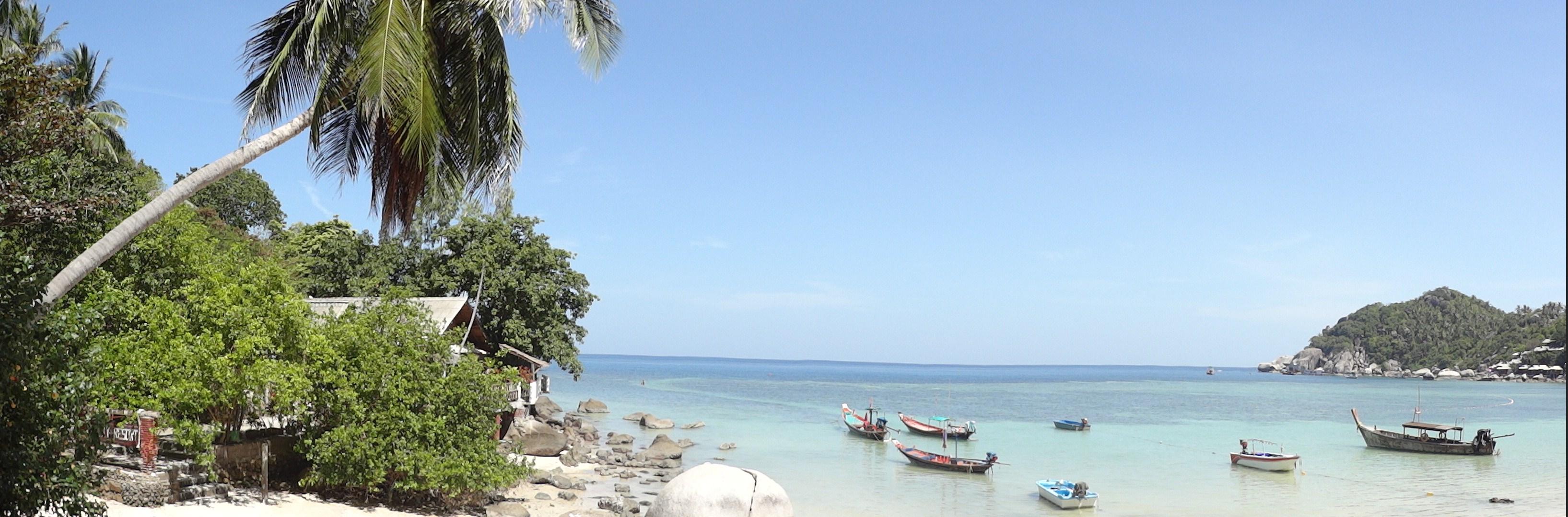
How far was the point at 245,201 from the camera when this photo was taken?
152ft

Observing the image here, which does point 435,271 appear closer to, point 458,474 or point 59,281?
point 458,474

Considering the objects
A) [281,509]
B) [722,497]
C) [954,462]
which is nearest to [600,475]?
[954,462]

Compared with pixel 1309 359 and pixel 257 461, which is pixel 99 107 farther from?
pixel 1309 359

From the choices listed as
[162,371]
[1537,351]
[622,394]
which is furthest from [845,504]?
[1537,351]

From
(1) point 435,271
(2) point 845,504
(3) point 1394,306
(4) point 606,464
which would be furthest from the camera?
(3) point 1394,306

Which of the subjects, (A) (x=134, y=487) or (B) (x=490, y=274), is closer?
(A) (x=134, y=487)

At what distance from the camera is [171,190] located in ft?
28.0

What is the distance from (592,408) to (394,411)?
36.1 meters

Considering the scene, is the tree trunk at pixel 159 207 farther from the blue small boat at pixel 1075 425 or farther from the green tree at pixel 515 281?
the blue small boat at pixel 1075 425

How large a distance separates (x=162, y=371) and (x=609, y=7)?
7588mm

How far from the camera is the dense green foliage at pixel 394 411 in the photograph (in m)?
14.3

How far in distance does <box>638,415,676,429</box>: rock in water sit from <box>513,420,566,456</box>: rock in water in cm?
1329

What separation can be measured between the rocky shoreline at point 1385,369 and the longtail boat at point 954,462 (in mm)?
106758

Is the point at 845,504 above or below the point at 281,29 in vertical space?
below
